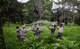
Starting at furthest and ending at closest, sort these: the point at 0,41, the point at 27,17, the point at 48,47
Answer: the point at 27,17
the point at 48,47
the point at 0,41

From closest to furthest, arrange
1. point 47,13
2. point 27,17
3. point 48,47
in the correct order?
1. point 48,47
2. point 27,17
3. point 47,13

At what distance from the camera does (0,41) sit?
11.9 metres

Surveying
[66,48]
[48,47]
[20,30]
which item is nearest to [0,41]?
[48,47]

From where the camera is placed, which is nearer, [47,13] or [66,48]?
[66,48]

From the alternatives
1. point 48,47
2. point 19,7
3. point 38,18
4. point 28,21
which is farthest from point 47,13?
point 48,47

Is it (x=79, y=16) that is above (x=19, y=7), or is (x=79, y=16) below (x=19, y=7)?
below

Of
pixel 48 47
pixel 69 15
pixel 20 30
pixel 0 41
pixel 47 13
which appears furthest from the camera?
pixel 47 13

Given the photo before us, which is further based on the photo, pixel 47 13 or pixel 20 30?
pixel 47 13

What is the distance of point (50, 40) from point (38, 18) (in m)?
41.3

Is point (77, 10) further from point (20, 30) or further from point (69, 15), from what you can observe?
point (20, 30)

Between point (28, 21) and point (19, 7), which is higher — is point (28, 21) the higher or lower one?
the lower one

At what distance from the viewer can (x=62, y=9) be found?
54656 mm

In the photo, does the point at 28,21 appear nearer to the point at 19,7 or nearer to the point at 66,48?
the point at 19,7

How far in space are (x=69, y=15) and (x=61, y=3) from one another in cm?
362
